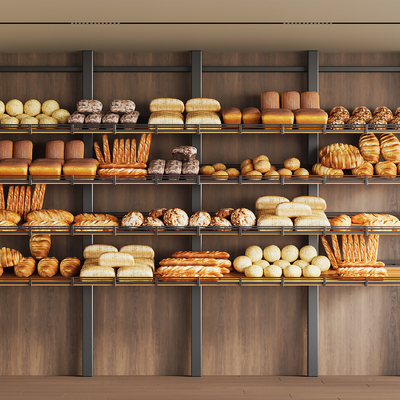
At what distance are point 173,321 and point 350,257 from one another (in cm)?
158

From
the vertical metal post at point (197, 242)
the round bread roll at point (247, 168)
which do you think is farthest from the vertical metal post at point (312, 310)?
the vertical metal post at point (197, 242)

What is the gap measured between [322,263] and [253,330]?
2.76 feet

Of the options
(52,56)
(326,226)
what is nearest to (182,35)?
(52,56)

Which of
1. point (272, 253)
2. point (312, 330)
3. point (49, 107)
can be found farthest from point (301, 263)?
point (49, 107)

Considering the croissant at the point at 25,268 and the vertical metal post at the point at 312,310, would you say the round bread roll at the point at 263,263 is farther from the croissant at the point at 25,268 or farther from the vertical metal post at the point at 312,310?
the croissant at the point at 25,268

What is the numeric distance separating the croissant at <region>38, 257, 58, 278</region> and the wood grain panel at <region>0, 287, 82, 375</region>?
351mm

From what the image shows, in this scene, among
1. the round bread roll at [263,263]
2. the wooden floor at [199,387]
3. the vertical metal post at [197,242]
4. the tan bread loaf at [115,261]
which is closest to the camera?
the wooden floor at [199,387]

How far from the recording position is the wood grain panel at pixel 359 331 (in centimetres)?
315

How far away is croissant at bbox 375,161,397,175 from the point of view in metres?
2.93

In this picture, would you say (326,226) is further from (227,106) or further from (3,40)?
(3,40)

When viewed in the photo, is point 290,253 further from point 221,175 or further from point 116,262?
point 116,262

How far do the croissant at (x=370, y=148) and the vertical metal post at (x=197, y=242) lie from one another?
52.8 inches

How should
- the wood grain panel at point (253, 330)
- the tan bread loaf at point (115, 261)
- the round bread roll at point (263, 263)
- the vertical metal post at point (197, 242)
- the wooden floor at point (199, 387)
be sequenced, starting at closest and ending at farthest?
the wooden floor at point (199, 387)
the tan bread loaf at point (115, 261)
the round bread roll at point (263, 263)
the vertical metal post at point (197, 242)
the wood grain panel at point (253, 330)

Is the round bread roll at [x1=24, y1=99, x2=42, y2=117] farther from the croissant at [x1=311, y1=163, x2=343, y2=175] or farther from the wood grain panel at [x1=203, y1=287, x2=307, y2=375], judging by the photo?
the croissant at [x1=311, y1=163, x2=343, y2=175]
